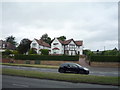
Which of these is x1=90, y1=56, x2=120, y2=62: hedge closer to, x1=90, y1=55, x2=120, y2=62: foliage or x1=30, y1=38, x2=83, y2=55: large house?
x1=90, y1=55, x2=120, y2=62: foliage

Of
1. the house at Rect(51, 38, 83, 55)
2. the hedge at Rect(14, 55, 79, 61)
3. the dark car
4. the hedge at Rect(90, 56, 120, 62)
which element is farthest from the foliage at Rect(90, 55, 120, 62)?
the house at Rect(51, 38, 83, 55)

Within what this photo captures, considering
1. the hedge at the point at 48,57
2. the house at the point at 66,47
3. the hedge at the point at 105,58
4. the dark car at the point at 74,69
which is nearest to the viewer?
the dark car at the point at 74,69

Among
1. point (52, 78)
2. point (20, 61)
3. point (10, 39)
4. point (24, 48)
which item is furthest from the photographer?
point (10, 39)

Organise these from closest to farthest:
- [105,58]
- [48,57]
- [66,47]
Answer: [105,58] < [48,57] < [66,47]

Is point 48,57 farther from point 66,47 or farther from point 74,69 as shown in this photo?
point 66,47

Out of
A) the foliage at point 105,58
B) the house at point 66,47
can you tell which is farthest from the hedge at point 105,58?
the house at point 66,47

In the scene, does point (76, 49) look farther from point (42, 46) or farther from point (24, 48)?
point (24, 48)

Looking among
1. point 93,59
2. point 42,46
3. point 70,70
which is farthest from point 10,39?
point 70,70

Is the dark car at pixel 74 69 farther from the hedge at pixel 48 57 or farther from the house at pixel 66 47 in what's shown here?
the house at pixel 66 47

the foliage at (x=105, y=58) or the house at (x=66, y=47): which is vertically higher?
the house at (x=66, y=47)

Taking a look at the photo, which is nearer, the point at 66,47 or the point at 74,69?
the point at 74,69

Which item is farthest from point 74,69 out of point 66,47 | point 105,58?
point 66,47

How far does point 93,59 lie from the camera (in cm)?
3475

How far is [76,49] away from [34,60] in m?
28.8
